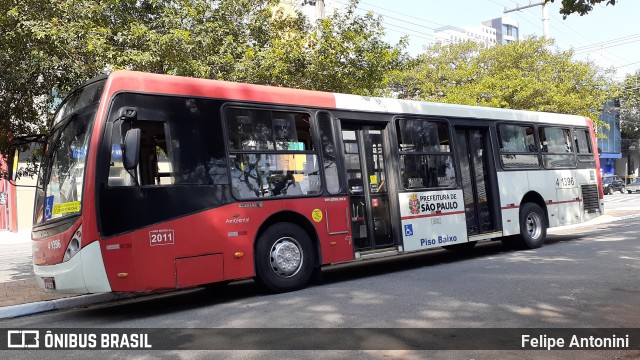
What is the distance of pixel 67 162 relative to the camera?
7.17 metres

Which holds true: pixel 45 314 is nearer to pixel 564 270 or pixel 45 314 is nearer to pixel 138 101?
pixel 138 101

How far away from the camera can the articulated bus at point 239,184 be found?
678 cm

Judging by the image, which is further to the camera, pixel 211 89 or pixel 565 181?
pixel 565 181

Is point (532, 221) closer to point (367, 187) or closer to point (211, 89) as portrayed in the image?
point (367, 187)

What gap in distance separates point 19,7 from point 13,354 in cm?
678

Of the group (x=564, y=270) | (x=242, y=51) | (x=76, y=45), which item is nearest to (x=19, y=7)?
(x=76, y=45)

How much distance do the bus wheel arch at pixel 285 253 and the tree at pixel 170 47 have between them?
3.83 meters

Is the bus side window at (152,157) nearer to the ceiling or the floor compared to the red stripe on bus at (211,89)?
nearer to the floor

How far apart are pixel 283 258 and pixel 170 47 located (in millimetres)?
4810

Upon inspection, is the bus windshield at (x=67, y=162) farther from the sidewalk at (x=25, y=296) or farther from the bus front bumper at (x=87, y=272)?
the sidewalk at (x=25, y=296)

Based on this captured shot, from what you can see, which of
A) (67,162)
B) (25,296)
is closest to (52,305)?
(25,296)

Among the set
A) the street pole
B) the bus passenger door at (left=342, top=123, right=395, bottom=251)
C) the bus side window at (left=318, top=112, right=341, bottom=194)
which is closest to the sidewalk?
the bus side window at (left=318, top=112, right=341, bottom=194)

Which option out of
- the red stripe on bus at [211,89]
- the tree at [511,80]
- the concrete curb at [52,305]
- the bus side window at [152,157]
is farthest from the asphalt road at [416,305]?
the tree at [511,80]

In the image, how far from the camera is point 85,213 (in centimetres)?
662
